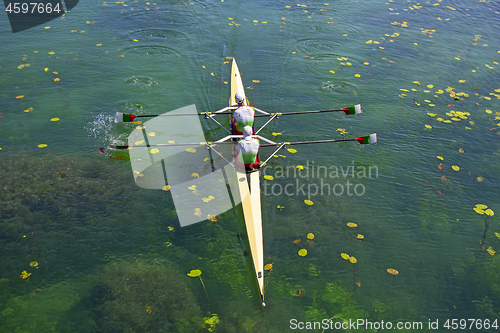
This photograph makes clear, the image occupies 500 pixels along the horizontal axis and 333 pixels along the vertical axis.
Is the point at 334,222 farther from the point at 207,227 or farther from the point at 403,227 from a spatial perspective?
the point at 207,227

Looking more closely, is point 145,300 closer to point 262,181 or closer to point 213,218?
point 213,218

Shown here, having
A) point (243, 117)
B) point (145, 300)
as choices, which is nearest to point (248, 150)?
point (243, 117)

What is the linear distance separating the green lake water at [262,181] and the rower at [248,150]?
69 cm

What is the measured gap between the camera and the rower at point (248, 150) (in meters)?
7.07

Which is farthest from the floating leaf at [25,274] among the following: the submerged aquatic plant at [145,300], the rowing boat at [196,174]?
the rowing boat at [196,174]

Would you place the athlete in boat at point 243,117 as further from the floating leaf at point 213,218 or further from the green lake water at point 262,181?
the floating leaf at point 213,218

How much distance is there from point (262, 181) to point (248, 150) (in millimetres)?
987

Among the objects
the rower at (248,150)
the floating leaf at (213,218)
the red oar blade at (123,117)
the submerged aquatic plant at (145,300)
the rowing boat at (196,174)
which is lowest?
the submerged aquatic plant at (145,300)

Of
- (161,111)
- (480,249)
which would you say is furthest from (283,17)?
(480,249)

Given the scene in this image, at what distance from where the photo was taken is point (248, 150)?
278 inches

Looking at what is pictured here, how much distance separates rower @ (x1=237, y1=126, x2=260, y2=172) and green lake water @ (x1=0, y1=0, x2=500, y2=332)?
0.69 meters

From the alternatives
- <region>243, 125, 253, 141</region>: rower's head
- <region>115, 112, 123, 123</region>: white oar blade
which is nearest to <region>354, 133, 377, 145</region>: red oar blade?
<region>243, 125, 253, 141</region>: rower's head

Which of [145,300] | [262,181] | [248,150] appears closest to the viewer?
[145,300]

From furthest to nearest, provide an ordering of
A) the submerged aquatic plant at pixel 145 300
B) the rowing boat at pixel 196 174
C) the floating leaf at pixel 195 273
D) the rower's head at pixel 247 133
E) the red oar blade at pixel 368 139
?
the red oar blade at pixel 368 139, the rower's head at pixel 247 133, the rowing boat at pixel 196 174, the floating leaf at pixel 195 273, the submerged aquatic plant at pixel 145 300
